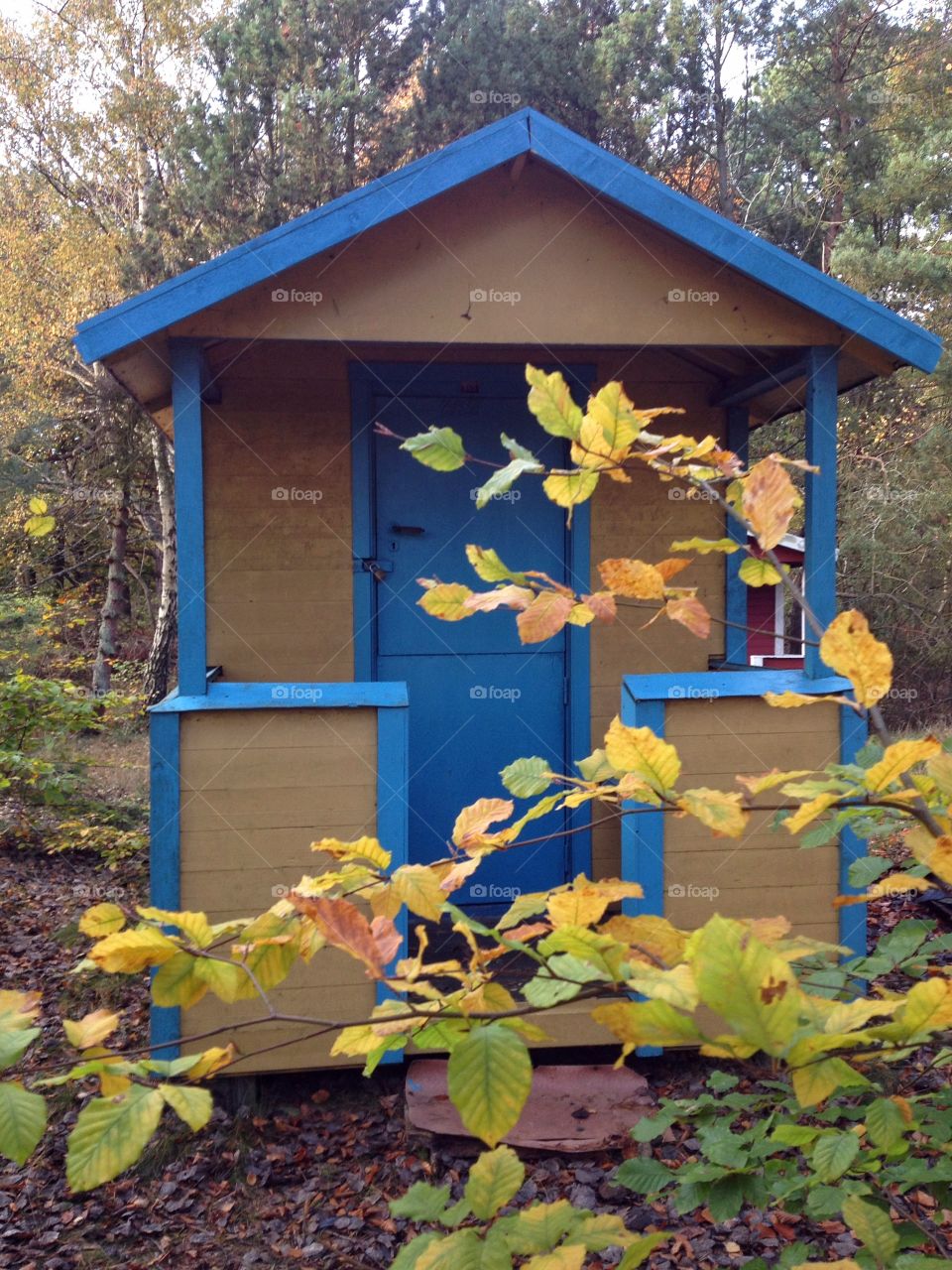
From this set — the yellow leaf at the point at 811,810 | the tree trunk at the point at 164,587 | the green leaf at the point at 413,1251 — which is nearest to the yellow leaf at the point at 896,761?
the yellow leaf at the point at 811,810

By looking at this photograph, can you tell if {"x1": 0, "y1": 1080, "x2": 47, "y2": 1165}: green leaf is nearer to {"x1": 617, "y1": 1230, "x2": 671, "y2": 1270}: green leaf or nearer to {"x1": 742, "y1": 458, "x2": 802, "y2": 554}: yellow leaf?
{"x1": 617, "y1": 1230, "x2": 671, "y2": 1270}: green leaf

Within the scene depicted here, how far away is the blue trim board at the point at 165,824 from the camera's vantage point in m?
4.05

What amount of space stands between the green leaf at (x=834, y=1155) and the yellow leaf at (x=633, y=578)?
83 centimetres

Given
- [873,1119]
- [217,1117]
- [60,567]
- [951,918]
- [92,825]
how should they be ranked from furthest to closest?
[60,567], [92,825], [951,918], [217,1117], [873,1119]

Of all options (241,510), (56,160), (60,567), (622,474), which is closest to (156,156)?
(56,160)

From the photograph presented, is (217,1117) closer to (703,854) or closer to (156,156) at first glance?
(703,854)

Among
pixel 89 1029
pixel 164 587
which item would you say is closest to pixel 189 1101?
pixel 89 1029

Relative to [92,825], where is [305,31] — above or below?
above

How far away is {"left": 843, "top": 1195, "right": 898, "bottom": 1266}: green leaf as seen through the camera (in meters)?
1.32

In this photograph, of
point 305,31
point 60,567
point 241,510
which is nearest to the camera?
point 241,510

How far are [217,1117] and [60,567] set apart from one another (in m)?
18.6

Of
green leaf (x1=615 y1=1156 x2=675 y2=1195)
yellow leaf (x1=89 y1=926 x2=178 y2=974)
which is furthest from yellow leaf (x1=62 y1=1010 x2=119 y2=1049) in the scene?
green leaf (x1=615 y1=1156 x2=675 y2=1195)

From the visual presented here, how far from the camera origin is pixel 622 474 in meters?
1.46

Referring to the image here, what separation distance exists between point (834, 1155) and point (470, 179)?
367 centimetres
